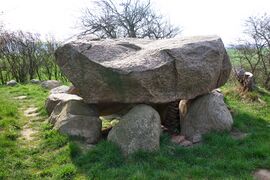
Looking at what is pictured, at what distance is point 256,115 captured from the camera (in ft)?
28.2

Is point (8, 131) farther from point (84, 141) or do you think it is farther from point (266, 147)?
point (266, 147)

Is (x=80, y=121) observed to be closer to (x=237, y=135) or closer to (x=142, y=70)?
(x=142, y=70)

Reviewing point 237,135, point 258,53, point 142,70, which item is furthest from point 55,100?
point 258,53

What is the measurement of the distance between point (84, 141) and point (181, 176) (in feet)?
8.18

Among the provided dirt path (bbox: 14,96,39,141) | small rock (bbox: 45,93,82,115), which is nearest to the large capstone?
small rock (bbox: 45,93,82,115)

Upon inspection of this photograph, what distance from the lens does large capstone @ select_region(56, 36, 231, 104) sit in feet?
22.2

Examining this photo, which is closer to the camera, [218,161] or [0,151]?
[218,161]

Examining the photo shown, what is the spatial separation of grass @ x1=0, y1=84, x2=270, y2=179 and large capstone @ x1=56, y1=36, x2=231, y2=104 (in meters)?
1.11

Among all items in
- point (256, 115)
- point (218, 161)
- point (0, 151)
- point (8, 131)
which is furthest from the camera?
point (256, 115)

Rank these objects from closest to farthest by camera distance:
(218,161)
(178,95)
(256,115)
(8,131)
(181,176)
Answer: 1. (181,176)
2. (218,161)
3. (178,95)
4. (8,131)
5. (256,115)

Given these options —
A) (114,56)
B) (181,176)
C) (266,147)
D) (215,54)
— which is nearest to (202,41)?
(215,54)

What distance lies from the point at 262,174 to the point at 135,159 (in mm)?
2298

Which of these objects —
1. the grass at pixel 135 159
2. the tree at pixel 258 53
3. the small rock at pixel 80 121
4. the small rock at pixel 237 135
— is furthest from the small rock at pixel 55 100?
the tree at pixel 258 53

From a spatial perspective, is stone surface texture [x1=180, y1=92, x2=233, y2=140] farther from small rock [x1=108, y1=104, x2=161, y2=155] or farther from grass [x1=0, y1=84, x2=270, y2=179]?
small rock [x1=108, y1=104, x2=161, y2=155]
